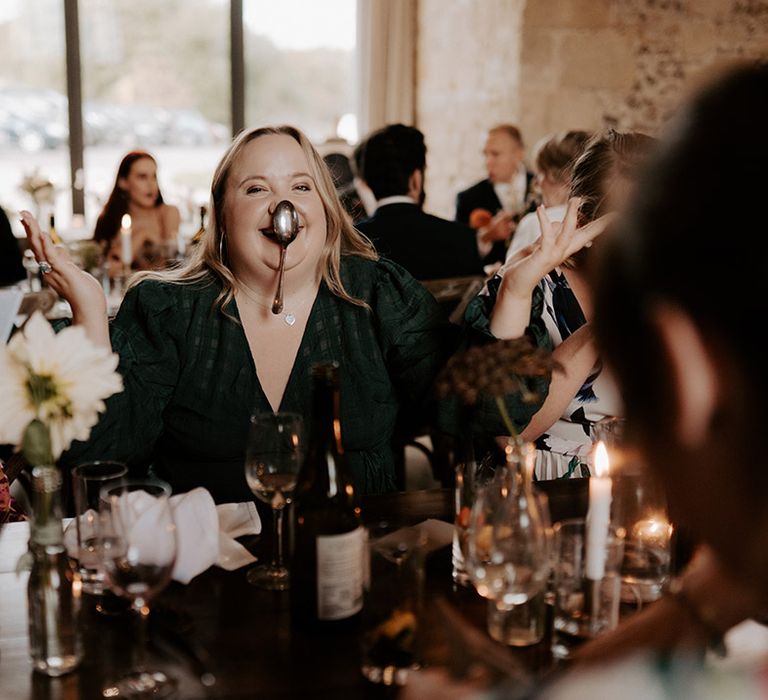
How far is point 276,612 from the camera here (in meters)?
1.21

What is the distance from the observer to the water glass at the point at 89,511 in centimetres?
126

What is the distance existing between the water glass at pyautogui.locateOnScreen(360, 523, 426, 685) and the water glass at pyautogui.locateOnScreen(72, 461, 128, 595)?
38 cm

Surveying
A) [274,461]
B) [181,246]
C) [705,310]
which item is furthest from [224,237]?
[181,246]

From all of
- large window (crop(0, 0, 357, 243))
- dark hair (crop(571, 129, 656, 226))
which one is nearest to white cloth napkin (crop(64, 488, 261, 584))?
dark hair (crop(571, 129, 656, 226))

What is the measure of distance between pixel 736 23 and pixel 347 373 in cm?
478

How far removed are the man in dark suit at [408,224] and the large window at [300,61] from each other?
9.45ft

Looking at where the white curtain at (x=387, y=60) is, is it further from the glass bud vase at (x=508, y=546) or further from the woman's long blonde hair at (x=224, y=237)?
the glass bud vase at (x=508, y=546)

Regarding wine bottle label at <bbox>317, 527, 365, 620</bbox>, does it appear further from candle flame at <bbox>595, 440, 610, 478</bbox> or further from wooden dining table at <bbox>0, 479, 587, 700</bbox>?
candle flame at <bbox>595, 440, 610, 478</bbox>

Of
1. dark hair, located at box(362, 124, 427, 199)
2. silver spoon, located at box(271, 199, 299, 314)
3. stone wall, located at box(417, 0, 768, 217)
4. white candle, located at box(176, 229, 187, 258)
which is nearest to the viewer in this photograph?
silver spoon, located at box(271, 199, 299, 314)

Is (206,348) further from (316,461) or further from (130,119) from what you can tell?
(130,119)

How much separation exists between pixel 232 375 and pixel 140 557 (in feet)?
2.77

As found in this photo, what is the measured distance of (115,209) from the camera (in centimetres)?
456

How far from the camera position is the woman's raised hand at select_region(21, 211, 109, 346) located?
160cm

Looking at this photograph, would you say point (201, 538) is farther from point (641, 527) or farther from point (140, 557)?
point (641, 527)
